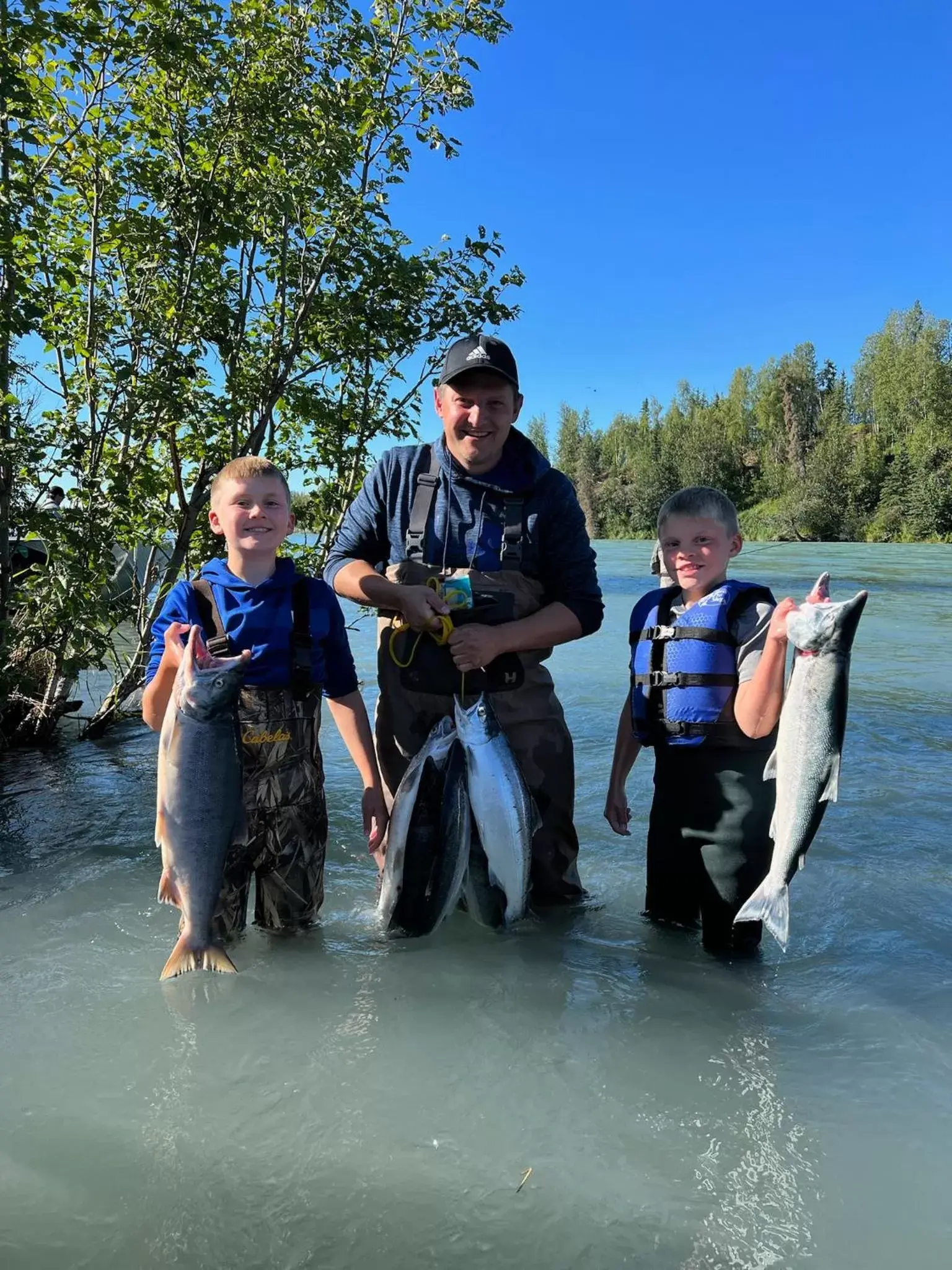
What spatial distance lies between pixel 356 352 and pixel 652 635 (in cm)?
606

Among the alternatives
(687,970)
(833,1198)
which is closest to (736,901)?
(687,970)

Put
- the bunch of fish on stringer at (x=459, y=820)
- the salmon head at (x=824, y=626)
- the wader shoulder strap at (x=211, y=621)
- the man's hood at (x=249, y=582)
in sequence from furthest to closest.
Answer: the bunch of fish on stringer at (x=459, y=820) < the man's hood at (x=249, y=582) < the wader shoulder strap at (x=211, y=621) < the salmon head at (x=824, y=626)

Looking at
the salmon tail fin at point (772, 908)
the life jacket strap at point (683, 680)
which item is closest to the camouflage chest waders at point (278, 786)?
the life jacket strap at point (683, 680)

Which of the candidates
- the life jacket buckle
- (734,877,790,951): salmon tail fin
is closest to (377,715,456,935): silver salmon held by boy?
the life jacket buckle

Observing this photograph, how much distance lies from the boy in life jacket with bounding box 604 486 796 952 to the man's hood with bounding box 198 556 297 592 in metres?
1.79

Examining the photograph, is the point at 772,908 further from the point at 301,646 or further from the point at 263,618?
the point at 263,618

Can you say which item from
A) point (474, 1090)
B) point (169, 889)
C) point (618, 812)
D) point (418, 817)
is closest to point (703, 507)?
point (618, 812)

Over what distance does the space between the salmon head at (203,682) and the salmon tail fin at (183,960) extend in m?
0.93

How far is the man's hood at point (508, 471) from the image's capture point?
13.7 feet

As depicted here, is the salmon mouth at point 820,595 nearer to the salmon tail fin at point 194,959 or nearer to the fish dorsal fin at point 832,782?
the fish dorsal fin at point 832,782

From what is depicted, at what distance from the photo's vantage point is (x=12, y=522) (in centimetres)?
715

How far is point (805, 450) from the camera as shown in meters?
98.5

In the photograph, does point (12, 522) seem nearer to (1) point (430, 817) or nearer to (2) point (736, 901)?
(1) point (430, 817)

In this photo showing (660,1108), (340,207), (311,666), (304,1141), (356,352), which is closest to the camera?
(304,1141)
